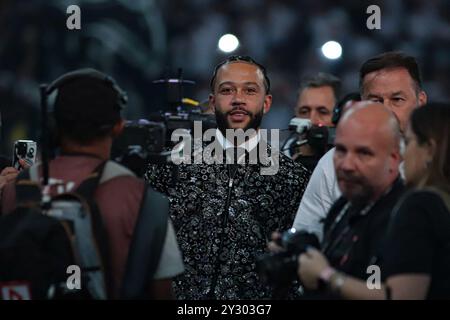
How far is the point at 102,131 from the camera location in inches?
124

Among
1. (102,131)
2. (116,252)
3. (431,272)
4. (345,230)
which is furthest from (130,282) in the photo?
(431,272)

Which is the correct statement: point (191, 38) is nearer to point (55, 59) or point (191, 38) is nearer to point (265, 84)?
point (55, 59)

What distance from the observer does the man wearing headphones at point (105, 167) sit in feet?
9.95

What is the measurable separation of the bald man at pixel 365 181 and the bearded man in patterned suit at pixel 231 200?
1219 millimetres

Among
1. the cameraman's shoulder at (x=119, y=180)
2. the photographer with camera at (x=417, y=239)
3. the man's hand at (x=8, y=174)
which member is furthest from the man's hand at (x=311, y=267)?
the man's hand at (x=8, y=174)

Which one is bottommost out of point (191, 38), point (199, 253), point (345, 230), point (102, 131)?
point (199, 253)

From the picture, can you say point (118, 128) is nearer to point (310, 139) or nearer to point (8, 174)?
point (8, 174)

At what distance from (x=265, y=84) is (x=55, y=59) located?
2611 mm

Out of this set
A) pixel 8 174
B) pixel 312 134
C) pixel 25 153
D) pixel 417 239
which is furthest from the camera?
pixel 312 134

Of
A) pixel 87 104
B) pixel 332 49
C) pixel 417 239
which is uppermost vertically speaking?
pixel 332 49

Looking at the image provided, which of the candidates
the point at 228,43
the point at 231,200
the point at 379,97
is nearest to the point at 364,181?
the point at 379,97

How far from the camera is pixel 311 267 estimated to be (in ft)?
9.59

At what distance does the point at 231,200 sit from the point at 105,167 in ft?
4.71

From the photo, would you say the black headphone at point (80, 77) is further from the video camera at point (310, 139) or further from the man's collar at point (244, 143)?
the video camera at point (310, 139)
